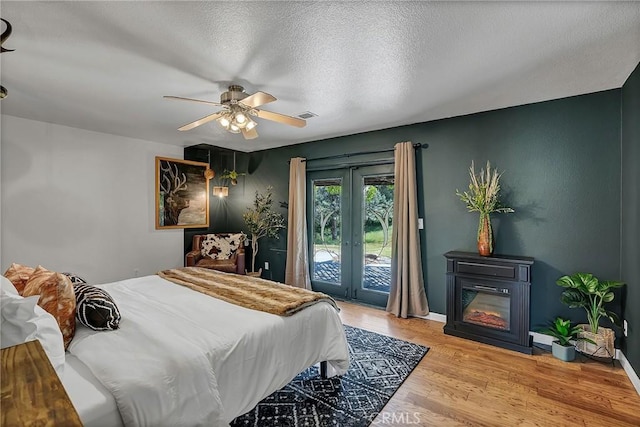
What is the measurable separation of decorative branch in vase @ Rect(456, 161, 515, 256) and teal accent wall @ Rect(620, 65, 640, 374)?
917 mm

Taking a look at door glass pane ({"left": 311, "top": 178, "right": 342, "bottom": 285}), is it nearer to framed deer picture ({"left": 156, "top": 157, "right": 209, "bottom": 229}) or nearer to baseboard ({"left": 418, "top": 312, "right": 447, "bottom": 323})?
A: baseboard ({"left": 418, "top": 312, "right": 447, "bottom": 323})

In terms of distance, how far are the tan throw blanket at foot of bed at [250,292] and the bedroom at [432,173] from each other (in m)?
1.80

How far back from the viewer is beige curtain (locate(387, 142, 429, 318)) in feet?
12.8

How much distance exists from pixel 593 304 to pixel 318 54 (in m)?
3.20

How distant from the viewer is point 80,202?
167 inches

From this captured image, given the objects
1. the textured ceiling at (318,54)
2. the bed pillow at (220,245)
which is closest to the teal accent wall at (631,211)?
the textured ceiling at (318,54)

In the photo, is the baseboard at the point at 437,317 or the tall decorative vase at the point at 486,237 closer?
the tall decorative vase at the point at 486,237

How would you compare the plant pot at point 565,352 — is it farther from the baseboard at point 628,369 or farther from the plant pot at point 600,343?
the baseboard at point 628,369

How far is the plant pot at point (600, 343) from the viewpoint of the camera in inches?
108

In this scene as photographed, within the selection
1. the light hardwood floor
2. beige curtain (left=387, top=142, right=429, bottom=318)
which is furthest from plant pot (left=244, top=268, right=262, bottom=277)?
the light hardwood floor

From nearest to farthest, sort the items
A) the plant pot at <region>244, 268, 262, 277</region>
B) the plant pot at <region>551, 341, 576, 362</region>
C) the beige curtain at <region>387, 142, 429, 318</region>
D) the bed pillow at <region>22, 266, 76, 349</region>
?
the bed pillow at <region>22, 266, 76, 349</region>, the plant pot at <region>551, 341, 576, 362</region>, the beige curtain at <region>387, 142, 429, 318</region>, the plant pot at <region>244, 268, 262, 277</region>

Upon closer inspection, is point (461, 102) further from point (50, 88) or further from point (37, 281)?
point (50, 88)

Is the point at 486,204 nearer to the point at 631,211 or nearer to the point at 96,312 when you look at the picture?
the point at 631,211

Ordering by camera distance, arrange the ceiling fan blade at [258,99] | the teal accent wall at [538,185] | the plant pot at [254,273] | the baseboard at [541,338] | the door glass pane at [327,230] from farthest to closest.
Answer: the plant pot at [254,273], the door glass pane at [327,230], the baseboard at [541,338], the teal accent wall at [538,185], the ceiling fan blade at [258,99]
